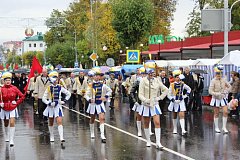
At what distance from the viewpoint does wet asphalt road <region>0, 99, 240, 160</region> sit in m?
9.35

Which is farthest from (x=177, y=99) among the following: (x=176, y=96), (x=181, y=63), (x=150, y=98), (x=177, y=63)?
(x=177, y=63)

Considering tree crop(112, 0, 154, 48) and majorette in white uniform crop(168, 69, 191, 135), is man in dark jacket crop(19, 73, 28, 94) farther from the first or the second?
majorette in white uniform crop(168, 69, 191, 135)

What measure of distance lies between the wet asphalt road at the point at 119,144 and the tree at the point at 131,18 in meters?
21.5

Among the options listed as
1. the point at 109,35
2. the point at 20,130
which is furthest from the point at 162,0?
the point at 20,130

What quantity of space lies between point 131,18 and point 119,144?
2645 centimetres

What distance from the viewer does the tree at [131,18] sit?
35812 millimetres

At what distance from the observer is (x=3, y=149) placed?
1034 centimetres

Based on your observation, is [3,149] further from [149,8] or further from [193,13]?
[193,13]

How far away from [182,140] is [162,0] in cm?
4750

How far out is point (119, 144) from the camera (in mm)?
10742

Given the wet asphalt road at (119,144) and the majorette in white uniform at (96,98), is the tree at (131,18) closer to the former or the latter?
the wet asphalt road at (119,144)

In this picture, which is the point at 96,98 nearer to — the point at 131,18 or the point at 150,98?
the point at 150,98

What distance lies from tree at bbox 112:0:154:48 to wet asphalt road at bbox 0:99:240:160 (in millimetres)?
21524

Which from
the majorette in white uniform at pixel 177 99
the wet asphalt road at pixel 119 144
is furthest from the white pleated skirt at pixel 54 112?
the majorette in white uniform at pixel 177 99
